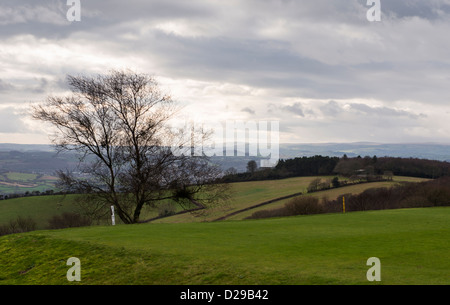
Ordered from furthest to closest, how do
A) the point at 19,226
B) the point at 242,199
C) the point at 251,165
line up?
the point at 242,199 < the point at 251,165 < the point at 19,226

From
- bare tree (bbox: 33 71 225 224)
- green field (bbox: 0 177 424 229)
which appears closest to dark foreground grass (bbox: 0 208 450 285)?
bare tree (bbox: 33 71 225 224)

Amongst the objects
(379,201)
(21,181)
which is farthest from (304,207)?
(21,181)

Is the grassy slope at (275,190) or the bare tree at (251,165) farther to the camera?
the bare tree at (251,165)

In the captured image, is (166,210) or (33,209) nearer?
(166,210)

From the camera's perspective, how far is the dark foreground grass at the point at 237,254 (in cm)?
1062

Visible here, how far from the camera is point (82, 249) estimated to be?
51.0ft

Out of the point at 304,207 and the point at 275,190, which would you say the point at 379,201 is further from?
the point at 275,190

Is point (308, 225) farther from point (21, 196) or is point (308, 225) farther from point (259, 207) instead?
point (21, 196)

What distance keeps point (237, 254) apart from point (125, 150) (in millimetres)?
21746

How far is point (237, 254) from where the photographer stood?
13102mm

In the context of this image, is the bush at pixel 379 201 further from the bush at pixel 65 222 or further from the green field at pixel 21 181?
the green field at pixel 21 181

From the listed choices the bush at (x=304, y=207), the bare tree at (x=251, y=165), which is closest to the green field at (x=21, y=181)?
the bare tree at (x=251, y=165)

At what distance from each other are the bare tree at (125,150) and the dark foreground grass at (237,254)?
12487 mm

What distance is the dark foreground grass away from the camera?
1062cm
